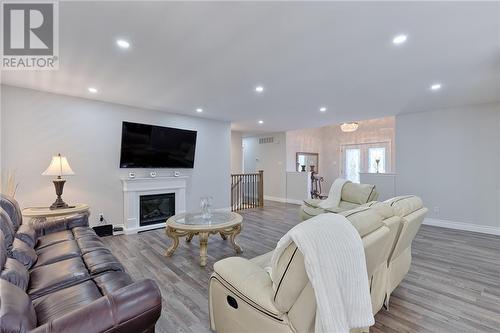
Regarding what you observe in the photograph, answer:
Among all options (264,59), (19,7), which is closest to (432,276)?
(264,59)

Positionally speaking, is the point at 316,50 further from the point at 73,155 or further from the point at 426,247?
the point at 73,155

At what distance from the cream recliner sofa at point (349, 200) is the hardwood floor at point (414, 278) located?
28.7 inches

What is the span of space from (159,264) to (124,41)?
2616 millimetres

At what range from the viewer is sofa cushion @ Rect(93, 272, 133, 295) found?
5.08 ft

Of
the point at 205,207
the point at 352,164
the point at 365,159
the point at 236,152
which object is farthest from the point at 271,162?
the point at 205,207

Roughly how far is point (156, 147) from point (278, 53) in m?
3.44

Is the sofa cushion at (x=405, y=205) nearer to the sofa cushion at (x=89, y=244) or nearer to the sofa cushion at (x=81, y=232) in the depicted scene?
the sofa cushion at (x=89, y=244)

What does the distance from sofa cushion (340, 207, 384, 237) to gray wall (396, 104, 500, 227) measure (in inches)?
177

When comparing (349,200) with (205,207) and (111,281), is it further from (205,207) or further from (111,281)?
(111,281)

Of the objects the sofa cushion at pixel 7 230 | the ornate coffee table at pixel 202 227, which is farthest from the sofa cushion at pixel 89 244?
the ornate coffee table at pixel 202 227

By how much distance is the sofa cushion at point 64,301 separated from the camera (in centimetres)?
130

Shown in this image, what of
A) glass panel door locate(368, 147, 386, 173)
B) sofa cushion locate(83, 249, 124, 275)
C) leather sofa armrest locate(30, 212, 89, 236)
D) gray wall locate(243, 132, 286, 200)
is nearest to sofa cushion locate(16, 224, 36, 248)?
leather sofa armrest locate(30, 212, 89, 236)

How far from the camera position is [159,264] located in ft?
9.91

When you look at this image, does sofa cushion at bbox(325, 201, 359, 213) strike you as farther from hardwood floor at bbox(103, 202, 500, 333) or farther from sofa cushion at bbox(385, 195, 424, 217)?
sofa cushion at bbox(385, 195, 424, 217)
